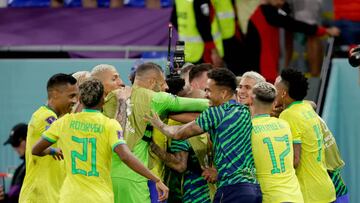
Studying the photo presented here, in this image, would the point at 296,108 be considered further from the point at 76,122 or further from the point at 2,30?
the point at 2,30

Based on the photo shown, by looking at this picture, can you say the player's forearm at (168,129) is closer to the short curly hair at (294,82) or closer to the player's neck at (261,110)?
the player's neck at (261,110)

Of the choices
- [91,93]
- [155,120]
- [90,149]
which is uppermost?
[91,93]

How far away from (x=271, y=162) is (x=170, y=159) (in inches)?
50.3

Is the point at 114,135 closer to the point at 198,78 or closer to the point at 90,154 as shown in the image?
the point at 90,154

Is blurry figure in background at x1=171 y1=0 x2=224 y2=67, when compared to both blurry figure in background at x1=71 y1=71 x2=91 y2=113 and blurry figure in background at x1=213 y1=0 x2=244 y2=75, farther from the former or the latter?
blurry figure in background at x1=71 y1=71 x2=91 y2=113

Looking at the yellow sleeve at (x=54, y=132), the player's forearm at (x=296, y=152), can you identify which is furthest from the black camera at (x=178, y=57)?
the yellow sleeve at (x=54, y=132)

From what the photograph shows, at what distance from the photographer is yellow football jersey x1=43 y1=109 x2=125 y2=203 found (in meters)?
12.0

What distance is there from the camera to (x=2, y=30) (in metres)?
19.4

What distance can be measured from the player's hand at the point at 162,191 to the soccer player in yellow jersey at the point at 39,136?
4.03ft

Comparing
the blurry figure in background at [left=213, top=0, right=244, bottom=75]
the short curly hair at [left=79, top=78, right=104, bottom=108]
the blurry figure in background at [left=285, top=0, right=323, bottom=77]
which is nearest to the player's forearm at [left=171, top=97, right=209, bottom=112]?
the short curly hair at [left=79, top=78, right=104, bottom=108]

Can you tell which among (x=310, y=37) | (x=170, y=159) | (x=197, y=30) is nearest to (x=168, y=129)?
(x=170, y=159)

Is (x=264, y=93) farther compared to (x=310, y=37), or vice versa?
(x=310, y=37)

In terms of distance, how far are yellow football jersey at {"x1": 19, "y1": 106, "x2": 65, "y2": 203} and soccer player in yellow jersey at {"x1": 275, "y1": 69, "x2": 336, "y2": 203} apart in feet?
8.01

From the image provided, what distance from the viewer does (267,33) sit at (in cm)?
1836
